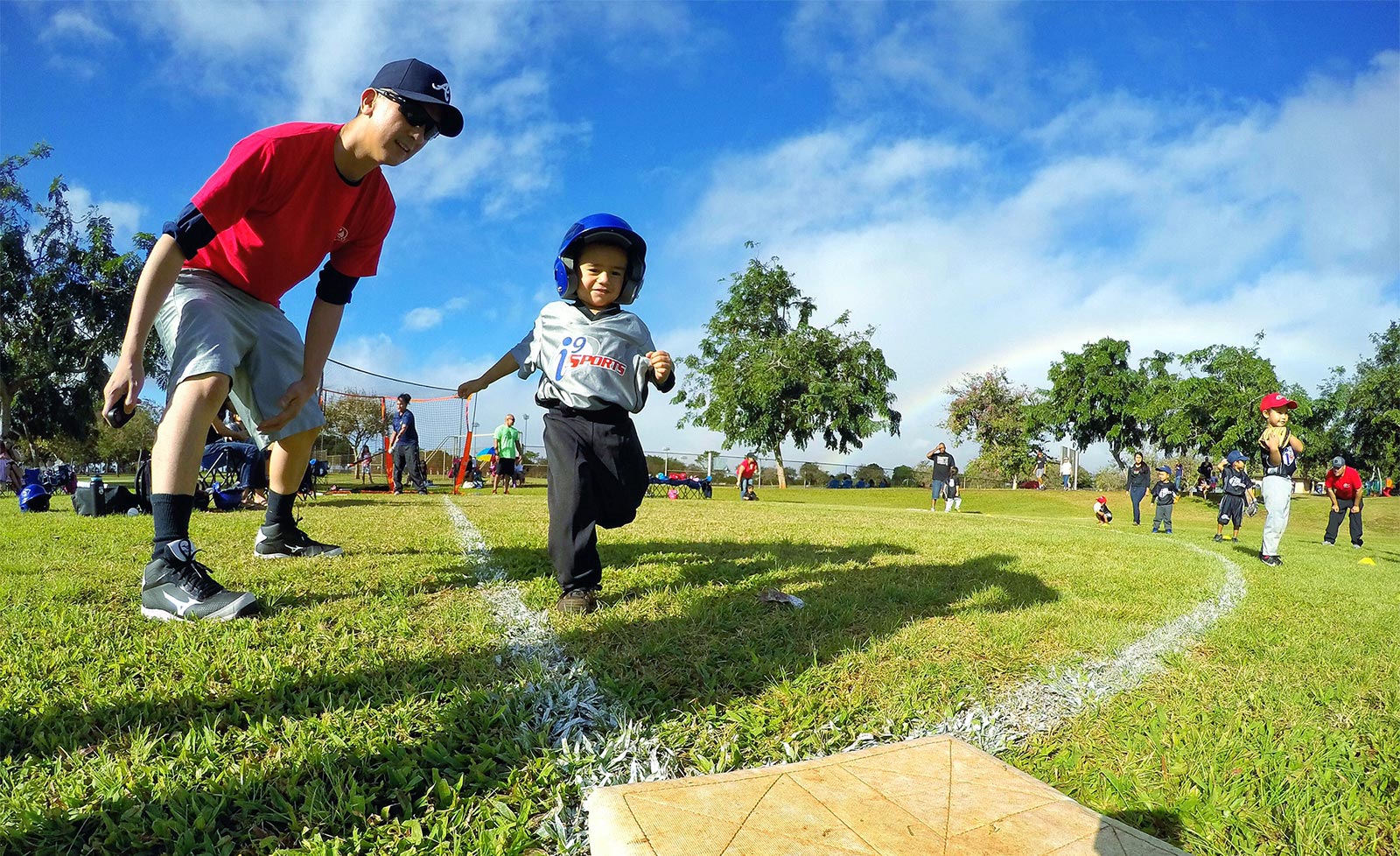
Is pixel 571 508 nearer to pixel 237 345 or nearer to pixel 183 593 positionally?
pixel 183 593

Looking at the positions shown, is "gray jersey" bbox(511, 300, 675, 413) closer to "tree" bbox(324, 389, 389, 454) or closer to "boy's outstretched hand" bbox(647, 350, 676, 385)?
"boy's outstretched hand" bbox(647, 350, 676, 385)

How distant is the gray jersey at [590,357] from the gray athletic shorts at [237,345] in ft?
3.89

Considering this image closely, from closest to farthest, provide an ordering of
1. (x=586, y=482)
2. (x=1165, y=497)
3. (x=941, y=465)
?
(x=586, y=482)
(x=1165, y=497)
(x=941, y=465)

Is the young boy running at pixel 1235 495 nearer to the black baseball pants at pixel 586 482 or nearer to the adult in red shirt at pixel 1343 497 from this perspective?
the adult in red shirt at pixel 1343 497

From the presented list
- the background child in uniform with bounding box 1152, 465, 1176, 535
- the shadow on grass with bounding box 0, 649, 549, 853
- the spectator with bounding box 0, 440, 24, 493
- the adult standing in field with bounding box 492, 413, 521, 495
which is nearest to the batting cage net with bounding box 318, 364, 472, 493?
the adult standing in field with bounding box 492, 413, 521, 495

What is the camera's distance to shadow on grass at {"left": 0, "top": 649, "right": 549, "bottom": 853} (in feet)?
4.73

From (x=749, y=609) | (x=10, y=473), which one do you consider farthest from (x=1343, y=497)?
(x=10, y=473)

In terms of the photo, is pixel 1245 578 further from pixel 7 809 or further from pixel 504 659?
pixel 7 809

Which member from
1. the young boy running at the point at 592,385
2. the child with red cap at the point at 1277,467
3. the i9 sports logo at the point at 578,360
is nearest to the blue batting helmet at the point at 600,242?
the young boy running at the point at 592,385

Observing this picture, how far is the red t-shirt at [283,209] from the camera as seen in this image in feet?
9.46

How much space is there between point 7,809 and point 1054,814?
2142 millimetres

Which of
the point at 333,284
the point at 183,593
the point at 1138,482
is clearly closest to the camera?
the point at 183,593

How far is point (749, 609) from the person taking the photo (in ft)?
10.9

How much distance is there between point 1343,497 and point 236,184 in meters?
18.5
